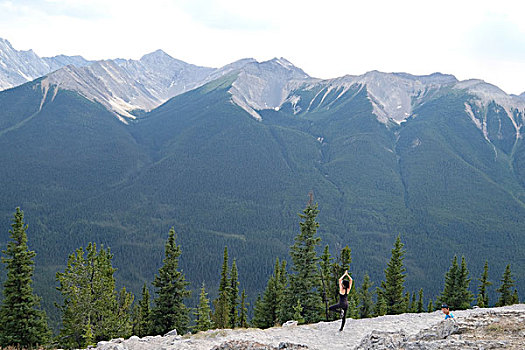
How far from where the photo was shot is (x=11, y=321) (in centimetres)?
3091

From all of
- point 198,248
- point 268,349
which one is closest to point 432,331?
point 268,349

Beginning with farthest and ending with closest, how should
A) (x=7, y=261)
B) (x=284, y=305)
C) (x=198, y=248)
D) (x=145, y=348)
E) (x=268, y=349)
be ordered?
(x=198, y=248)
(x=284, y=305)
(x=7, y=261)
(x=145, y=348)
(x=268, y=349)

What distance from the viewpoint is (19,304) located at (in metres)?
30.7

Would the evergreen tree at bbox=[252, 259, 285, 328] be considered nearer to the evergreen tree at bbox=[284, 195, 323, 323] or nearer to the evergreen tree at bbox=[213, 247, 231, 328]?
the evergreen tree at bbox=[213, 247, 231, 328]

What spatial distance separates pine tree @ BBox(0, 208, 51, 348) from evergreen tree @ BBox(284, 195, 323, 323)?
73.1 feet

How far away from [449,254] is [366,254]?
41640 millimetres

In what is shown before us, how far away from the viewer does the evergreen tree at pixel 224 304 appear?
146ft

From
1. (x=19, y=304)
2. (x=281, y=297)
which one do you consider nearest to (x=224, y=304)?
(x=281, y=297)

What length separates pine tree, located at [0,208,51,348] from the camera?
101ft

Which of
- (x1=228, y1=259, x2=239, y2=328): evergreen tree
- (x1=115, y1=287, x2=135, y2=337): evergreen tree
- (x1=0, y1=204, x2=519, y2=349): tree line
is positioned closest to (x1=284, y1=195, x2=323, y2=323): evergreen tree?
(x1=0, y1=204, x2=519, y2=349): tree line

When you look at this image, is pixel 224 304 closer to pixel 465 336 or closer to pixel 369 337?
pixel 369 337

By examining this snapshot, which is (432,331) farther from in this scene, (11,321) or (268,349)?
(11,321)

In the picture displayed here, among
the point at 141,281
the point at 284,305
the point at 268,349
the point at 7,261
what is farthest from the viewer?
the point at 141,281

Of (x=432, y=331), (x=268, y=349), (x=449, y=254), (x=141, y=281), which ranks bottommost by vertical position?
(x=141, y=281)
